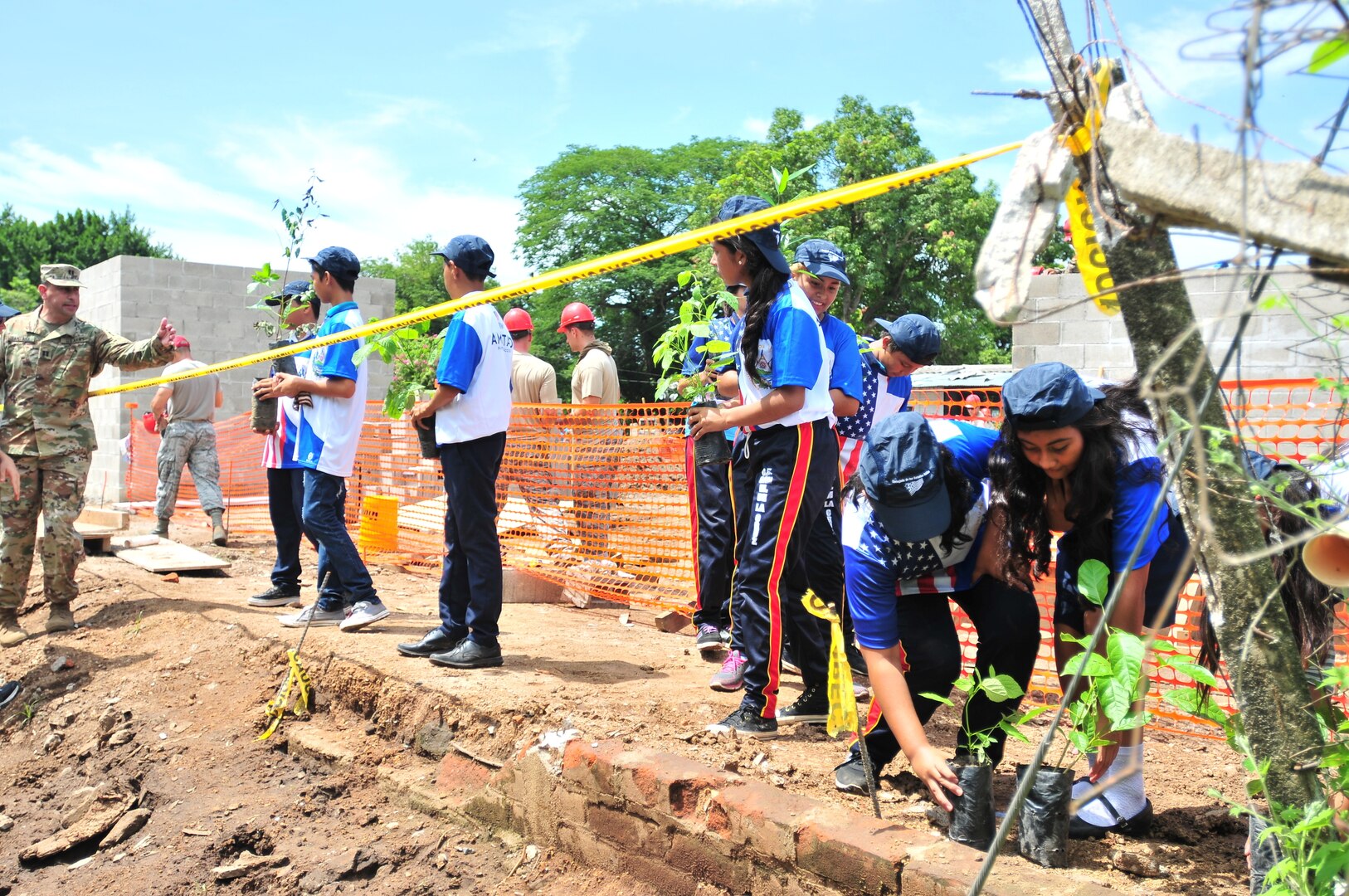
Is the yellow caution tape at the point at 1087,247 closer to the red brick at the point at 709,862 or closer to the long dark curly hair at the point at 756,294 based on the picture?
the long dark curly hair at the point at 756,294

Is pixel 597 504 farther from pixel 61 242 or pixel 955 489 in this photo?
pixel 61 242

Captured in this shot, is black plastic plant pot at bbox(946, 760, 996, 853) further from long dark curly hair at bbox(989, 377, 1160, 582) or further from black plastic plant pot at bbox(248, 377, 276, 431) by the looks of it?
black plastic plant pot at bbox(248, 377, 276, 431)

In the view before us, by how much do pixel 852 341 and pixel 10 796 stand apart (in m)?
3.91

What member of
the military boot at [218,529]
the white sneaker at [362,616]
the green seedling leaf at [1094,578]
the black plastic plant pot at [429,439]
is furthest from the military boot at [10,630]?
the green seedling leaf at [1094,578]

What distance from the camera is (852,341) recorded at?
4.02 metres

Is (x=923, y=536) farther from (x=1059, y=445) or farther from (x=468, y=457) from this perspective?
(x=468, y=457)

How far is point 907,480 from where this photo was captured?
248 cm

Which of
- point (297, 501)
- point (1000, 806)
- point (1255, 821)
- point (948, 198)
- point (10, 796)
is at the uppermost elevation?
point (948, 198)

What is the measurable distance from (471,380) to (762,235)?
1335mm

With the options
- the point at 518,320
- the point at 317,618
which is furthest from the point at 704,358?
the point at 518,320

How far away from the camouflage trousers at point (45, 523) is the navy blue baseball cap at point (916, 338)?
4290mm

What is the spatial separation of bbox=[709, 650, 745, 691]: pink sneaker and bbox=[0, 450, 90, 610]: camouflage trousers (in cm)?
372

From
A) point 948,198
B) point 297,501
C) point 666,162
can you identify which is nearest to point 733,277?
point 297,501

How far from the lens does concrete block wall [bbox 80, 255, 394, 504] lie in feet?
42.6
